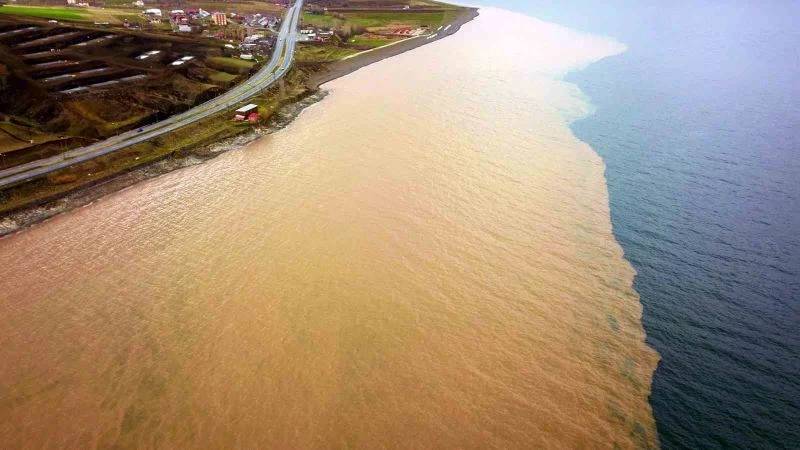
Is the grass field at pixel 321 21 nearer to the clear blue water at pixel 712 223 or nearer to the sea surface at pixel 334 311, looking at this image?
the clear blue water at pixel 712 223

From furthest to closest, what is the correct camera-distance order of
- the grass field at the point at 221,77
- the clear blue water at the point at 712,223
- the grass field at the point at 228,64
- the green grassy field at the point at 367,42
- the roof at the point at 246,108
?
the green grassy field at the point at 367,42, the grass field at the point at 228,64, the grass field at the point at 221,77, the roof at the point at 246,108, the clear blue water at the point at 712,223

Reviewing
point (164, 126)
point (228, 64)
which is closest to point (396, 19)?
point (228, 64)

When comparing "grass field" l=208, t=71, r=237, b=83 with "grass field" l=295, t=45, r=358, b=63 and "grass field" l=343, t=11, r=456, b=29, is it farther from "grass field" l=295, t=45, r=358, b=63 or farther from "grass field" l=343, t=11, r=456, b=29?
"grass field" l=343, t=11, r=456, b=29

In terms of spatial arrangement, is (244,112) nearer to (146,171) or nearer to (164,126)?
(164,126)

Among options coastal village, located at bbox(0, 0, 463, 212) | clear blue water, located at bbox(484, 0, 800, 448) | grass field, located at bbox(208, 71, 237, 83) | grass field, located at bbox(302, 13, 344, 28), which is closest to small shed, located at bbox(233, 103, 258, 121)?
coastal village, located at bbox(0, 0, 463, 212)

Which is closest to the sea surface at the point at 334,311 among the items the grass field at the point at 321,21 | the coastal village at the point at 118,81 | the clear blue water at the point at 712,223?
the clear blue water at the point at 712,223

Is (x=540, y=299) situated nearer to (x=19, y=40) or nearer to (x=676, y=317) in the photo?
(x=676, y=317)
